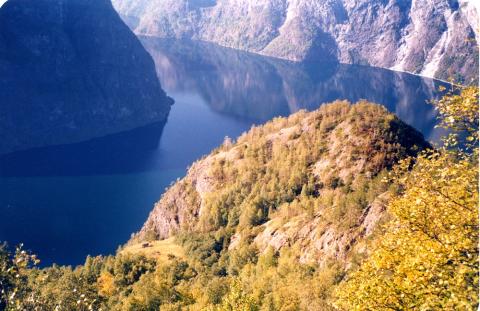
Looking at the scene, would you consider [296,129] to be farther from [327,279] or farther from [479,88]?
[479,88]

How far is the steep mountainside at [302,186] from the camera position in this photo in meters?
71.8

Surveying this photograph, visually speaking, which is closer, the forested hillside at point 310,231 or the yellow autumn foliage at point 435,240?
the yellow autumn foliage at point 435,240

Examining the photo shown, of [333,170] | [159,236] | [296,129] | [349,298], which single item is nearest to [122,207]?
[159,236]

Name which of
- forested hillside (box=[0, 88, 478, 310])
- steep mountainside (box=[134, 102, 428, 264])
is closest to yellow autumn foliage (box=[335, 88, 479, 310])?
forested hillside (box=[0, 88, 478, 310])

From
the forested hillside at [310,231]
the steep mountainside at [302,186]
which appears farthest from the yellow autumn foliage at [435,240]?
the steep mountainside at [302,186]

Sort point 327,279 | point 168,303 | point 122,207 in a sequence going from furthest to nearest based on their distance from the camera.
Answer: point 122,207 < point 168,303 < point 327,279

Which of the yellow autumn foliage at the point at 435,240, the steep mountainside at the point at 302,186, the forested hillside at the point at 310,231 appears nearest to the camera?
the yellow autumn foliage at the point at 435,240

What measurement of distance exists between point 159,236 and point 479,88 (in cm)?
13295

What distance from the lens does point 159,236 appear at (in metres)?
144

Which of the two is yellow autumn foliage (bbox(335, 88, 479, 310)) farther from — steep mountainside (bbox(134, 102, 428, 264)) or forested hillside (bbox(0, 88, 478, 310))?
steep mountainside (bbox(134, 102, 428, 264))

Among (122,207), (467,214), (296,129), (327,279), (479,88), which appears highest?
(122,207)

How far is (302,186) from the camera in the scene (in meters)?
102

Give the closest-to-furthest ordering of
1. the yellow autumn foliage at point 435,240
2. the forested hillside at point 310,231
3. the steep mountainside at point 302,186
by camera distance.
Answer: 1. the yellow autumn foliage at point 435,240
2. the forested hillside at point 310,231
3. the steep mountainside at point 302,186

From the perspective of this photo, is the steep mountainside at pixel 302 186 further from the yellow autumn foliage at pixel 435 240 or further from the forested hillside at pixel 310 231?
the yellow autumn foliage at pixel 435 240
